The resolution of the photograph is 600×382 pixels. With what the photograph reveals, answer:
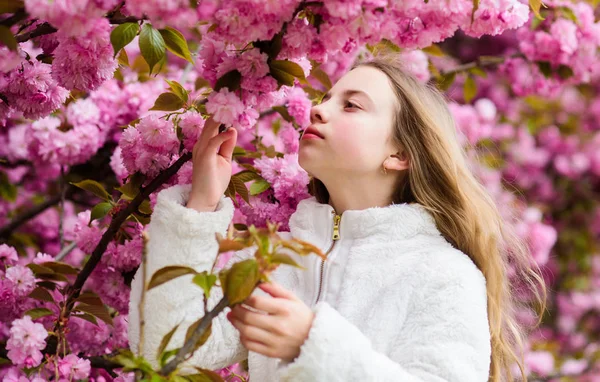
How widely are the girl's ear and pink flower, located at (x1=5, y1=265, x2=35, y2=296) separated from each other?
33.4 inches

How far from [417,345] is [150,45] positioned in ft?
2.45

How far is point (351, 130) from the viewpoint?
152 cm

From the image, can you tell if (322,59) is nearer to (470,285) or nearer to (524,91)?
(470,285)

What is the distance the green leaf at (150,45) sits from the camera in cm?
138

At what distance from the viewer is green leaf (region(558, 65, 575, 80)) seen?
8.87 feet

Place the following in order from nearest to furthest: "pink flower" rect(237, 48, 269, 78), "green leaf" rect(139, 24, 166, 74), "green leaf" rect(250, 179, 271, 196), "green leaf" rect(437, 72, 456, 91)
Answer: "pink flower" rect(237, 48, 269, 78), "green leaf" rect(139, 24, 166, 74), "green leaf" rect(250, 179, 271, 196), "green leaf" rect(437, 72, 456, 91)

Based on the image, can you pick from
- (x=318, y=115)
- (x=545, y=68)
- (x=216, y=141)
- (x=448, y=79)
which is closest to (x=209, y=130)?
(x=216, y=141)

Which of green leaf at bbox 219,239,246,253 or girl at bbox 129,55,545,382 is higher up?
green leaf at bbox 219,239,246,253

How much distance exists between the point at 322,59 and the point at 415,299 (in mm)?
489

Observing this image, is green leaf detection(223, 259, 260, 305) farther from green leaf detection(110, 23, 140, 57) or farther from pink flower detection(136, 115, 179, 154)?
pink flower detection(136, 115, 179, 154)

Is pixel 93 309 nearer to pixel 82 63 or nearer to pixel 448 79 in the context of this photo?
pixel 82 63

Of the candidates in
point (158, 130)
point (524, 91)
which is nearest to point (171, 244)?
point (158, 130)

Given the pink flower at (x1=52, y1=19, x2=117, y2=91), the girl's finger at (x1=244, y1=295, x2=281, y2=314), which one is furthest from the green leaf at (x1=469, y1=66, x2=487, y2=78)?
the girl's finger at (x1=244, y1=295, x2=281, y2=314)

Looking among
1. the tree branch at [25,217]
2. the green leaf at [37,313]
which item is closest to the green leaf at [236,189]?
the green leaf at [37,313]
